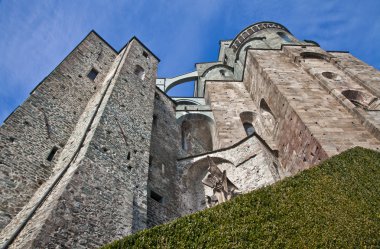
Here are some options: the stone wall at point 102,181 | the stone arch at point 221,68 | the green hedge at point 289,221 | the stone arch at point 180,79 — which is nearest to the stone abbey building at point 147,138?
the stone wall at point 102,181

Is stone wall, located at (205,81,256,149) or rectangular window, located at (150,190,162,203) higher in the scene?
stone wall, located at (205,81,256,149)

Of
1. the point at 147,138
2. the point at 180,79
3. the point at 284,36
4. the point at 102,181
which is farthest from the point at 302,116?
the point at 180,79

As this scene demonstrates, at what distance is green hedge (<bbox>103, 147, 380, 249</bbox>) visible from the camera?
4.44 metres

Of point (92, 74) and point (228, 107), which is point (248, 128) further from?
point (92, 74)

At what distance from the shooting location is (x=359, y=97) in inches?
508

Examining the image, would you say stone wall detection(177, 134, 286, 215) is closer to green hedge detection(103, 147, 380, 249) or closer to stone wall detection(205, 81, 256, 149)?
stone wall detection(205, 81, 256, 149)

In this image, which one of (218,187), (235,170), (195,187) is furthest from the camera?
(195,187)

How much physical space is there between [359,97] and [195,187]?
7.77 m

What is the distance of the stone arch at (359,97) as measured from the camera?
12.5 meters

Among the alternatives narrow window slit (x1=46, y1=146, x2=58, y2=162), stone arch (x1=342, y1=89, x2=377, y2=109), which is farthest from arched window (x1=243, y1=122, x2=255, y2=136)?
narrow window slit (x1=46, y1=146, x2=58, y2=162)

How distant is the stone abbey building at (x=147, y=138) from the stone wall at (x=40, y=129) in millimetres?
34

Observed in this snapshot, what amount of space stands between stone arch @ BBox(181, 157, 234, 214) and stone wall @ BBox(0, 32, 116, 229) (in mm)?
4565

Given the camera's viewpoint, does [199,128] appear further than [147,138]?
Yes

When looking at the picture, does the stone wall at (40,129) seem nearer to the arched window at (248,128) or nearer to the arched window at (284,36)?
the arched window at (248,128)
